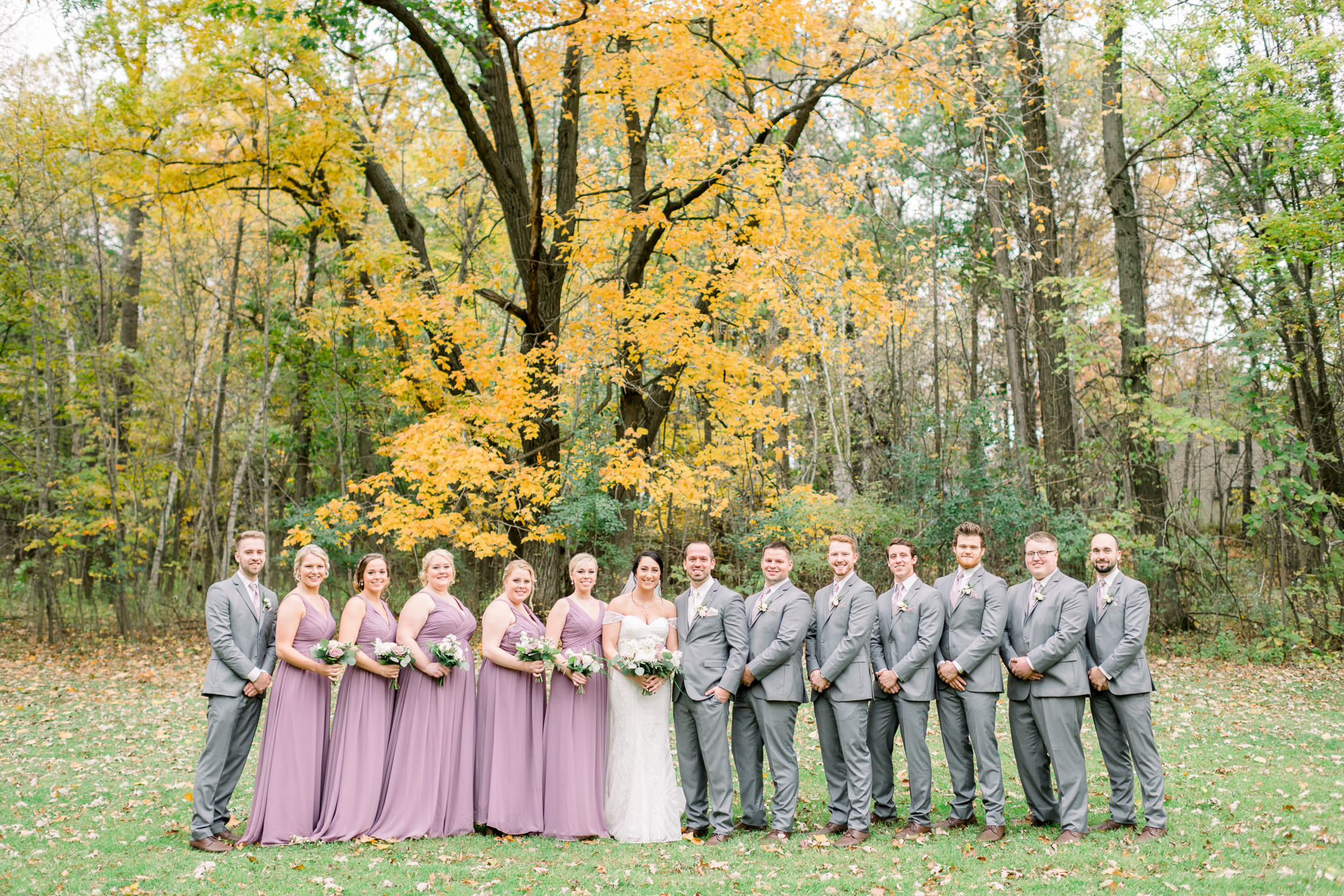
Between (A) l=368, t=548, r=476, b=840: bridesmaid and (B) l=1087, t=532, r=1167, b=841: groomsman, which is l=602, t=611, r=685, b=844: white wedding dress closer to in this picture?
(A) l=368, t=548, r=476, b=840: bridesmaid

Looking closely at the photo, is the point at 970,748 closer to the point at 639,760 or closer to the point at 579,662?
the point at 639,760

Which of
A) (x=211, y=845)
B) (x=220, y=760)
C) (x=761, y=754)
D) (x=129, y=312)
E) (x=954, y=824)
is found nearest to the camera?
(x=211, y=845)

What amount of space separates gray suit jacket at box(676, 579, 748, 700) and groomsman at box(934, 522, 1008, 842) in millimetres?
1276

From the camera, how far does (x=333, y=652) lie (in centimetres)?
594

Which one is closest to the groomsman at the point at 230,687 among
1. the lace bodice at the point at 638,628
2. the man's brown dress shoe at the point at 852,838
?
the lace bodice at the point at 638,628

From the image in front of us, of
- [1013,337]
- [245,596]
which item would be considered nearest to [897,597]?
[245,596]

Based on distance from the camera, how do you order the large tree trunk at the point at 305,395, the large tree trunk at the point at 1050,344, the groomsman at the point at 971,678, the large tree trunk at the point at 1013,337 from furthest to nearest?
the large tree trunk at the point at 305,395, the large tree trunk at the point at 1050,344, the large tree trunk at the point at 1013,337, the groomsman at the point at 971,678

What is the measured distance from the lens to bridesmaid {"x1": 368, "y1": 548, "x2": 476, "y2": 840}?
608 cm

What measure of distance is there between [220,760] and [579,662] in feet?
7.35

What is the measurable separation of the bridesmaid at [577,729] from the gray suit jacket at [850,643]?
148cm

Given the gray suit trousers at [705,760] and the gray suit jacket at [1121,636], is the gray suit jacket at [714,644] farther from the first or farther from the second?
the gray suit jacket at [1121,636]

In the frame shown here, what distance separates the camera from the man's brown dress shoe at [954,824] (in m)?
6.12

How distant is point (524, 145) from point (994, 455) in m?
11.6

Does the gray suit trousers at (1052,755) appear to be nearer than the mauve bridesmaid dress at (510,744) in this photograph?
Yes
